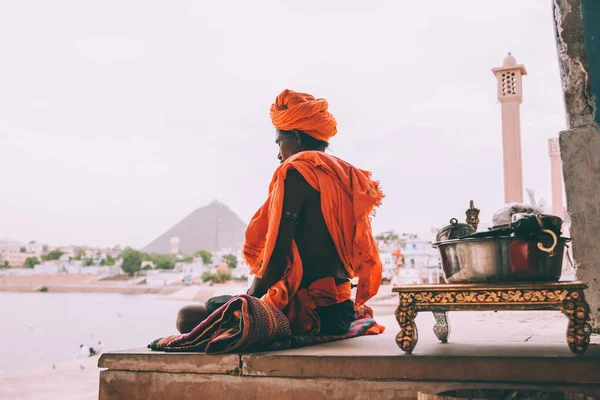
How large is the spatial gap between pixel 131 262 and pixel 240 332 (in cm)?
6109

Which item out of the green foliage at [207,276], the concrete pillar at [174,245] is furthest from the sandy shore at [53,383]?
the concrete pillar at [174,245]

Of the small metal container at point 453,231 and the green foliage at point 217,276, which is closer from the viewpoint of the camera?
the small metal container at point 453,231

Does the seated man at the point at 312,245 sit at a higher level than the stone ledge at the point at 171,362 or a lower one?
higher

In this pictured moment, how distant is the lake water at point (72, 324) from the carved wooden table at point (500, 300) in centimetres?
533

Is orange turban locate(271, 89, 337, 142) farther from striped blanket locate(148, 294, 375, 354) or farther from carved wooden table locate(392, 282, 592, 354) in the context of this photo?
carved wooden table locate(392, 282, 592, 354)

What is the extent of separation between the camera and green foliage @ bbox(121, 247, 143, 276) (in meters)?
59.8

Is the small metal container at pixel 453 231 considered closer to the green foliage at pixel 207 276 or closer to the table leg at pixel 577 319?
the table leg at pixel 577 319

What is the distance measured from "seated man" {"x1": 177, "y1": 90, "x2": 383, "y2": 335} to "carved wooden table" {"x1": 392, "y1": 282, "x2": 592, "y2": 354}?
1.94 ft

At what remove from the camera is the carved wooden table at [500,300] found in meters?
1.62

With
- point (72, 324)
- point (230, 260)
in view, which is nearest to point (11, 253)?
point (230, 260)

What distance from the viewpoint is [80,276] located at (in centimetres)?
6047

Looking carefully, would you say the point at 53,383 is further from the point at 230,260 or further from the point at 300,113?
the point at 230,260

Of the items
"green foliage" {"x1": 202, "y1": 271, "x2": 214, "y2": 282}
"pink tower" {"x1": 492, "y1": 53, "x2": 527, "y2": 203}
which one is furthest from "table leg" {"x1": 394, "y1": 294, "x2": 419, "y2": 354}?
"green foliage" {"x1": 202, "y1": 271, "x2": 214, "y2": 282}

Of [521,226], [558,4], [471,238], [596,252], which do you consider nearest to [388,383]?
[471,238]
